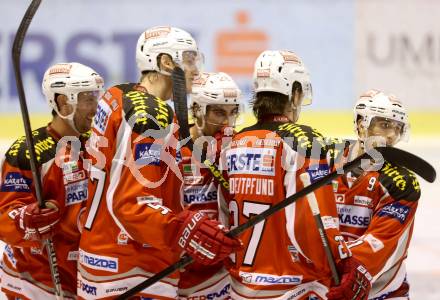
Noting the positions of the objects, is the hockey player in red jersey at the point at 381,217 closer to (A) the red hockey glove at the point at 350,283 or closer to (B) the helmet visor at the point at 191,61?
(A) the red hockey glove at the point at 350,283

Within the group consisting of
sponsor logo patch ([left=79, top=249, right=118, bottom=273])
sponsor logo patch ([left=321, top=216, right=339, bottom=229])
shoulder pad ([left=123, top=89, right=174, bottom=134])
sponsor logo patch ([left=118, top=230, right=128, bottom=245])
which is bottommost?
sponsor logo patch ([left=79, top=249, right=118, bottom=273])

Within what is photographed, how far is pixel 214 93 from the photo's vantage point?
400 centimetres

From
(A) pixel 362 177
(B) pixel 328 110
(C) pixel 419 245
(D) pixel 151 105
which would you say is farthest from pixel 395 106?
(B) pixel 328 110

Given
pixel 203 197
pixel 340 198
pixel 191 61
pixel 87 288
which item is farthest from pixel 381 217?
pixel 87 288

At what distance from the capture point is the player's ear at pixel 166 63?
9.78 feet

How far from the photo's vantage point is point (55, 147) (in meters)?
3.39

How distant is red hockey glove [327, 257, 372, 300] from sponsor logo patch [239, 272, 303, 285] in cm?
14

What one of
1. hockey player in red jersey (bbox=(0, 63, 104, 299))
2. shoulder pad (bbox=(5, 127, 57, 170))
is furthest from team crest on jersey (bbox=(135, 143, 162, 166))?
shoulder pad (bbox=(5, 127, 57, 170))

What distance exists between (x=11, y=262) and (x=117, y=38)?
5406 millimetres

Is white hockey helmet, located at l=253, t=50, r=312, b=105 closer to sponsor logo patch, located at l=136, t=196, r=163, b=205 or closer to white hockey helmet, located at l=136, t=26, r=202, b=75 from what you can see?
white hockey helmet, located at l=136, t=26, r=202, b=75

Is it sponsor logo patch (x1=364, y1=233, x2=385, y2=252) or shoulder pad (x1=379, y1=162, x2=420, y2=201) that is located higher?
shoulder pad (x1=379, y1=162, x2=420, y2=201)

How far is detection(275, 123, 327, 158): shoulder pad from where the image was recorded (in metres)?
2.82

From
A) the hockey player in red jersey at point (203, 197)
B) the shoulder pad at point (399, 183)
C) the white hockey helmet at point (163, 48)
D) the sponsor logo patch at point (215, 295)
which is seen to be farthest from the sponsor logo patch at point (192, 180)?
the shoulder pad at point (399, 183)

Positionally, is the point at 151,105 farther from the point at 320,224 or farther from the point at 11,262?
the point at 11,262
